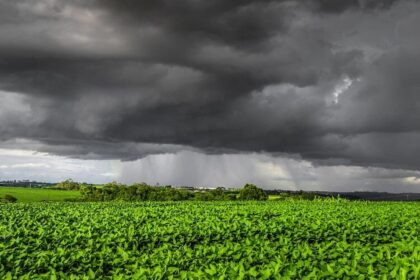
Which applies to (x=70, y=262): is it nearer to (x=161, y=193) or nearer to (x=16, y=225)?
(x=16, y=225)

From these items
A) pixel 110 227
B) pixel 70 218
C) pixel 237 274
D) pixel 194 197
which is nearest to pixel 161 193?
pixel 194 197

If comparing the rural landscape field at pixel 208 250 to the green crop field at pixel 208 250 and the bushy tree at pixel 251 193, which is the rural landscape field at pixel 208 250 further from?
the bushy tree at pixel 251 193

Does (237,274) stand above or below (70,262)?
above

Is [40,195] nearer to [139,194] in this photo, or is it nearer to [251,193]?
[139,194]

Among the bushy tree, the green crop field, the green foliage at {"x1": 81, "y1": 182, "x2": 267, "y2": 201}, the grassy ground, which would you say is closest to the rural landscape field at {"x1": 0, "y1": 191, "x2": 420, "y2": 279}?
the green crop field

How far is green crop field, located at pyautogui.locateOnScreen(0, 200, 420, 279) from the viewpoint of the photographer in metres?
8.41

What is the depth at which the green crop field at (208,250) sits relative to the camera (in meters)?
8.41

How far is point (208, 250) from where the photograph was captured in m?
11.8

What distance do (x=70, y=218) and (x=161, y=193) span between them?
180 ft

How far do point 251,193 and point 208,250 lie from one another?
75.2m

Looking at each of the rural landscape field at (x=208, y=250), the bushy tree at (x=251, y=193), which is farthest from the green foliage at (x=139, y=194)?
the rural landscape field at (x=208, y=250)

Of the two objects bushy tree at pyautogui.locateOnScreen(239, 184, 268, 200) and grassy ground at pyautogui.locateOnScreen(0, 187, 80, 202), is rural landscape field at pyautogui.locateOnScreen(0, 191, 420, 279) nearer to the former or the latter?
bushy tree at pyautogui.locateOnScreen(239, 184, 268, 200)

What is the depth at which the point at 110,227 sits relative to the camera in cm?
1889

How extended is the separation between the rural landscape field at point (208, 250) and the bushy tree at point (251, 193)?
5680 cm
